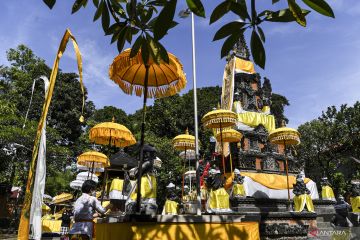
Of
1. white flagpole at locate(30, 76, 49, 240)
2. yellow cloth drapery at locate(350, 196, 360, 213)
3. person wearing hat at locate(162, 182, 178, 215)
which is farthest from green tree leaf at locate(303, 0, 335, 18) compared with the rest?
yellow cloth drapery at locate(350, 196, 360, 213)

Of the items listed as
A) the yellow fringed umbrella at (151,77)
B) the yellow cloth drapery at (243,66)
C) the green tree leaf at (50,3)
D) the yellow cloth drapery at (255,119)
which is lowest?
the green tree leaf at (50,3)

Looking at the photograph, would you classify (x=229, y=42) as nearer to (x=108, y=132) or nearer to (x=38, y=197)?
(x=38, y=197)

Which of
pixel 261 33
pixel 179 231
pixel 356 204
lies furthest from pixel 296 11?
pixel 356 204

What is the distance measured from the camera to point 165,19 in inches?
66.7

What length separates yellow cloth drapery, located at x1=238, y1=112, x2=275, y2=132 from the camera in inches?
724

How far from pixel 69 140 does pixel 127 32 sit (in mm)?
29134

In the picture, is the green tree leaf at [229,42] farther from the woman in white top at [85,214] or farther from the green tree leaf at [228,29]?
the woman in white top at [85,214]

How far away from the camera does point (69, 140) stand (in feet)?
96.5

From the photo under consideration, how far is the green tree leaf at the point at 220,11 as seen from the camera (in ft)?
5.99

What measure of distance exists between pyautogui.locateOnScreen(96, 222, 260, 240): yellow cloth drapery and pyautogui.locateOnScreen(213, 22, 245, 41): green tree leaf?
9.84 ft

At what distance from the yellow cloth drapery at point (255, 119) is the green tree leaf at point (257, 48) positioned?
653 inches

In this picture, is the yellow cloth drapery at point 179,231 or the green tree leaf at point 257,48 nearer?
the green tree leaf at point 257,48

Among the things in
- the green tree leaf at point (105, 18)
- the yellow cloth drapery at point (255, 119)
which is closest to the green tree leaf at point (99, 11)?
the green tree leaf at point (105, 18)

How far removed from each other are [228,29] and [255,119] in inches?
682
